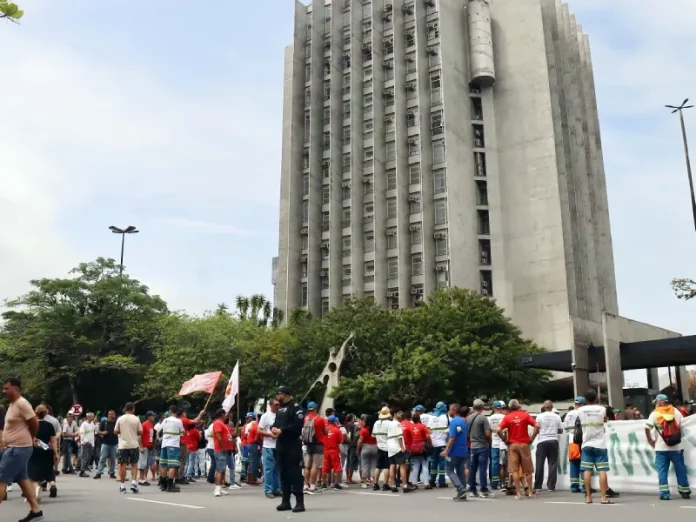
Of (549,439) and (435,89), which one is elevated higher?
(435,89)

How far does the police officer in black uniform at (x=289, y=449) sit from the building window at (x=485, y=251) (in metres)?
56.8

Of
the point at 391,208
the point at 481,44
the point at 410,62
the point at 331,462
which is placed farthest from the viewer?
the point at 410,62

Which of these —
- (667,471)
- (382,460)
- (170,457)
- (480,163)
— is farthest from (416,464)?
(480,163)

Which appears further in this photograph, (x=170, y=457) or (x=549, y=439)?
(x=170, y=457)

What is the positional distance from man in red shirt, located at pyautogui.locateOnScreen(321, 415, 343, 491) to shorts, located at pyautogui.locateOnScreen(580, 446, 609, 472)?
6.24 m

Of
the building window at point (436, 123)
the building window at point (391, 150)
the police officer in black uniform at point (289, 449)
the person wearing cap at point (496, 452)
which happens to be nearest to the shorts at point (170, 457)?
the police officer in black uniform at point (289, 449)

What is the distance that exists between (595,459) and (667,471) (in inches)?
50.8

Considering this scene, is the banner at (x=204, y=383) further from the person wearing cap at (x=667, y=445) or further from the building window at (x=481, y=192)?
the building window at (x=481, y=192)

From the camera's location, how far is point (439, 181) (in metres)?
67.7

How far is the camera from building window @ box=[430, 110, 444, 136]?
68.1 meters

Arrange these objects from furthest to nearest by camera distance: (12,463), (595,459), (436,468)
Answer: (436,468) → (595,459) → (12,463)

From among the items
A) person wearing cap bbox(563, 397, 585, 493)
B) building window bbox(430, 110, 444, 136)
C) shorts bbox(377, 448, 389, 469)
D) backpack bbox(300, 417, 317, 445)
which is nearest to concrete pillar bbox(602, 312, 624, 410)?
person wearing cap bbox(563, 397, 585, 493)

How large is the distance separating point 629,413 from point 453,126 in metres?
52.6

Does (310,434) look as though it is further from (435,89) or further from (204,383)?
(435,89)
